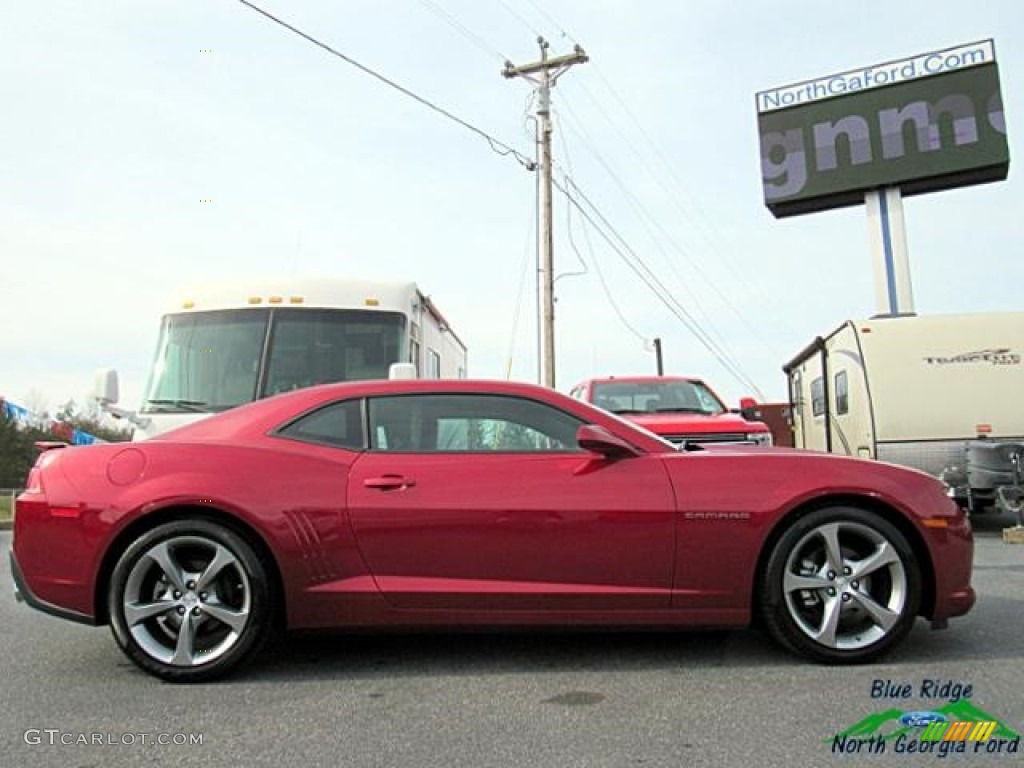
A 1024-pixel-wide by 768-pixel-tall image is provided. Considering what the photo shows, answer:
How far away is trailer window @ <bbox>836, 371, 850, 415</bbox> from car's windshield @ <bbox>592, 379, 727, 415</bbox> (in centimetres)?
193

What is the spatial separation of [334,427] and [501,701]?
1450 millimetres

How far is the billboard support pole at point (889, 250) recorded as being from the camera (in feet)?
65.5

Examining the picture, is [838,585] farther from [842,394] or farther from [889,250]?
[889,250]

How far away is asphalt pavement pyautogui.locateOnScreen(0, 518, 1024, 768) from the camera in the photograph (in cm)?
303

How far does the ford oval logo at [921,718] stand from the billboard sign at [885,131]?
19.1 meters

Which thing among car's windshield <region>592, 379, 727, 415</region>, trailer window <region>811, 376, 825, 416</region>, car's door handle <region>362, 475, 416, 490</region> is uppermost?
trailer window <region>811, 376, 825, 416</region>

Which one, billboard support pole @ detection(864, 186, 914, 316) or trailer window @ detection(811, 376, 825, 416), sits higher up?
billboard support pole @ detection(864, 186, 914, 316)

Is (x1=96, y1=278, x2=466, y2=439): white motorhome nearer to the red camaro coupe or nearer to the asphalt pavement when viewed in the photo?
the asphalt pavement

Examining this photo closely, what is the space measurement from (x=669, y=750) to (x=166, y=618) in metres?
2.25

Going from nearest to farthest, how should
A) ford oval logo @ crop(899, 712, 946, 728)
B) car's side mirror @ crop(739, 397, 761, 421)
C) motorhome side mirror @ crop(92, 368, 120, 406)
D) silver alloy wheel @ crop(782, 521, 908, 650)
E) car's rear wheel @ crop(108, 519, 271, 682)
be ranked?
1. ford oval logo @ crop(899, 712, 946, 728)
2. car's rear wheel @ crop(108, 519, 271, 682)
3. silver alloy wheel @ crop(782, 521, 908, 650)
4. motorhome side mirror @ crop(92, 368, 120, 406)
5. car's side mirror @ crop(739, 397, 761, 421)

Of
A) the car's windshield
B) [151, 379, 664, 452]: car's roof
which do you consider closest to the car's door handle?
[151, 379, 664, 452]: car's roof

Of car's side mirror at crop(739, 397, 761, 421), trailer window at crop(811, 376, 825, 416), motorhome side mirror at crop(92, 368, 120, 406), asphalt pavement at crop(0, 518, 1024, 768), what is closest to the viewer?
asphalt pavement at crop(0, 518, 1024, 768)

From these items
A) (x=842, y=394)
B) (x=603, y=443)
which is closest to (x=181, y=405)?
(x=603, y=443)

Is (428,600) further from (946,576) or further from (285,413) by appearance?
(946,576)
